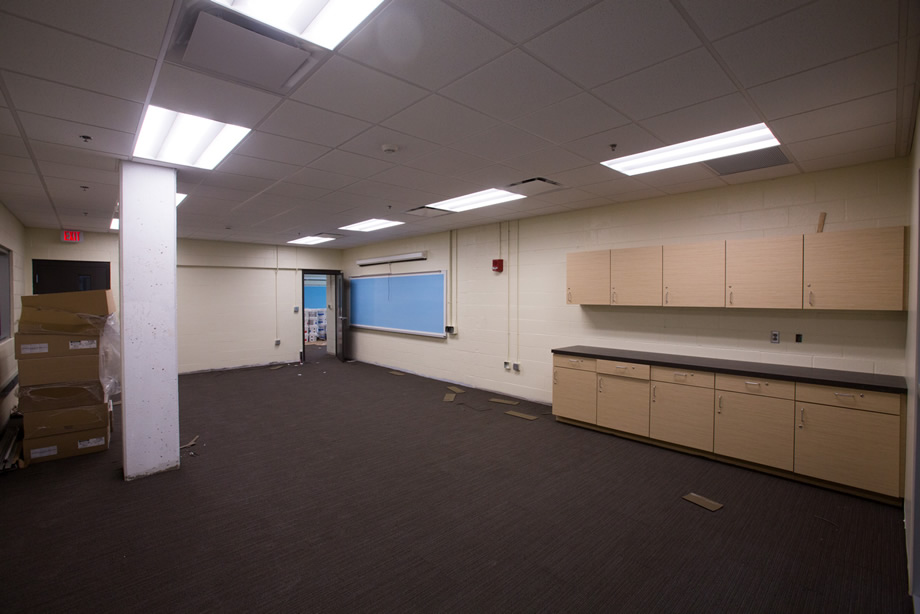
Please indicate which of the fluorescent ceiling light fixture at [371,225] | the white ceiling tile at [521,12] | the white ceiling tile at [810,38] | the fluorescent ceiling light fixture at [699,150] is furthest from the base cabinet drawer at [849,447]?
the fluorescent ceiling light fixture at [371,225]

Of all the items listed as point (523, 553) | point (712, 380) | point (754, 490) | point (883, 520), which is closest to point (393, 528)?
point (523, 553)

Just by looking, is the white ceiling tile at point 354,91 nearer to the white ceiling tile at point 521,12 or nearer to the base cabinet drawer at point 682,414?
the white ceiling tile at point 521,12

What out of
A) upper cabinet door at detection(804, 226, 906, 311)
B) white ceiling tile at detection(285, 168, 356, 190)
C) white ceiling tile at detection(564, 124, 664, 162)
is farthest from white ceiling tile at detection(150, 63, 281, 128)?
upper cabinet door at detection(804, 226, 906, 311)

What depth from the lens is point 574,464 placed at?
11.5 feet

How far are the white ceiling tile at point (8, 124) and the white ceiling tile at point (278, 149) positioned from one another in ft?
3.74

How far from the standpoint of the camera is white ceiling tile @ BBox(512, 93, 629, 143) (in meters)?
2.24

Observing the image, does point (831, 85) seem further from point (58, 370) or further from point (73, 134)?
point (58, 370)

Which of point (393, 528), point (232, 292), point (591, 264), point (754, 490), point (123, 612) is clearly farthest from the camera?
point (232, 292)

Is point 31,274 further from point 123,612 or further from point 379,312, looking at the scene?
point 123,612

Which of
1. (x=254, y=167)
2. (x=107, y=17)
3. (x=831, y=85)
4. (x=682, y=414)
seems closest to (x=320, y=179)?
(x=254, y=167)

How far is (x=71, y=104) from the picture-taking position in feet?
7.21

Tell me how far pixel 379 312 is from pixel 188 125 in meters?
5.83

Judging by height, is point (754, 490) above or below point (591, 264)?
below

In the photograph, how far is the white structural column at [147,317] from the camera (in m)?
3.12
